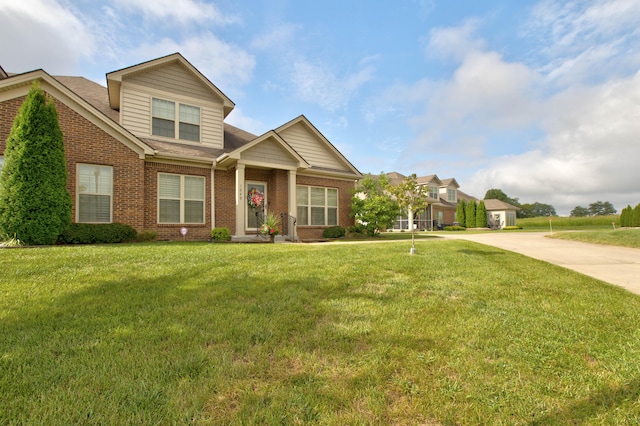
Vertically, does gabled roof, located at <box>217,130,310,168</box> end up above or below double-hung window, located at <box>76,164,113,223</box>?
above

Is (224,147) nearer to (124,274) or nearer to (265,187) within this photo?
(265,187)

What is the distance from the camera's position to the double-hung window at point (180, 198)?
10828 millimetres

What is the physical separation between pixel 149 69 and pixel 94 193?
520 cm

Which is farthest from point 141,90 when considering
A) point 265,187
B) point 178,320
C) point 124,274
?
point 178,320

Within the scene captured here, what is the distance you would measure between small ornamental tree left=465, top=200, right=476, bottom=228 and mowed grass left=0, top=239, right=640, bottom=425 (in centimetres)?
3207

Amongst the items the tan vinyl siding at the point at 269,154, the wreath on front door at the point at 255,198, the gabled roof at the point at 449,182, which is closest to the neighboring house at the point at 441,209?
the gabled roof at the point at 449,182

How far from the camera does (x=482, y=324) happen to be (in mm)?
3033

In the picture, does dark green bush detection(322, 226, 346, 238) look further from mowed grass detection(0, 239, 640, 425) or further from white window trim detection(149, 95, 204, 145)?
mowed grass detection(0, 239, 640, 425)

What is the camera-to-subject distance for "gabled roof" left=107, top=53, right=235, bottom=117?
10.7 meters

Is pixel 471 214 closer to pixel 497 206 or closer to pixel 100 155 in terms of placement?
pixel 497 206

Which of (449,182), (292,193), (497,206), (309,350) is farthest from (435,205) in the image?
(309,350)

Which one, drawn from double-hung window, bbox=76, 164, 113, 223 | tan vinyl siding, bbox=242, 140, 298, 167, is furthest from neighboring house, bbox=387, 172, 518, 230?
double-hung window, bbox=76, 164, 113, 223

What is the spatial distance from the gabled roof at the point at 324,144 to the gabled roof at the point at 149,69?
2.59m

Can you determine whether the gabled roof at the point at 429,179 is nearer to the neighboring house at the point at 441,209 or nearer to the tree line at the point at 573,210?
the neighboring house at the point at 441,209
